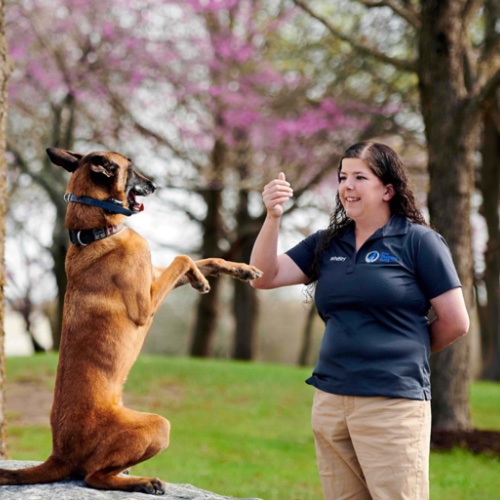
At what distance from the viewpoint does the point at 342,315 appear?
3.58 metres

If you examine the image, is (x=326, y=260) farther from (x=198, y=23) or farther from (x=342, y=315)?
(x=198, y=23)

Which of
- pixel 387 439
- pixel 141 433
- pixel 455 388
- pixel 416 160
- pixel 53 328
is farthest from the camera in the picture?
pixel 53 328

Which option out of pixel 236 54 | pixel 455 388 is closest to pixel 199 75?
pixel 236 54

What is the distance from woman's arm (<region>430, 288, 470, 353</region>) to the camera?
11.4 ft

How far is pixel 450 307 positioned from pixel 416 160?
669 inches

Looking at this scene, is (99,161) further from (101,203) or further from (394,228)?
(394,228)

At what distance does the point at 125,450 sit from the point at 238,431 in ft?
23.3

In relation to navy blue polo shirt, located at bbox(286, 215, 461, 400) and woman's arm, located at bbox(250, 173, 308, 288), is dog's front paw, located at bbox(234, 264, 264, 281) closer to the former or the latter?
woman's arm, located at bbox(250, 173, 308, 288)

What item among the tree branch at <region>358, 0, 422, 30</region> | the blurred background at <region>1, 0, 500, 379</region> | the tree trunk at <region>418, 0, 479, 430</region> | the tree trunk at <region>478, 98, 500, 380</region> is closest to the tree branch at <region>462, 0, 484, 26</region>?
the tree trunk at <region>418, 0, 479, 430</region>

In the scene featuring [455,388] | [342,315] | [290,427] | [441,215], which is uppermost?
[441,215]

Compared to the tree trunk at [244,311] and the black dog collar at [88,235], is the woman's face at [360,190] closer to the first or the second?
the black dog collar at [88,235]

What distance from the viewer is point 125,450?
3.68 m

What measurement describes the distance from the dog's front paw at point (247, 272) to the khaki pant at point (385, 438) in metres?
0.83

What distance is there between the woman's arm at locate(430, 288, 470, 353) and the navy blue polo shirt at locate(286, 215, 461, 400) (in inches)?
1.7
